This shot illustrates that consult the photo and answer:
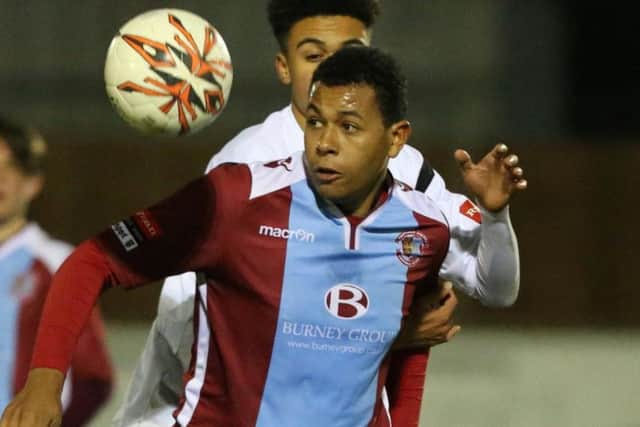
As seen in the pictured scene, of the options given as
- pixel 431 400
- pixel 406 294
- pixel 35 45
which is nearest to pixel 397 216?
pixel 406 294

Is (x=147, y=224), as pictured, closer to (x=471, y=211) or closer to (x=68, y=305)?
(x=68, y=305)

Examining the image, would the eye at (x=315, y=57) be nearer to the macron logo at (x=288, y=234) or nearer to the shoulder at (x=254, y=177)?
the shoulder at (x=254, y=177)

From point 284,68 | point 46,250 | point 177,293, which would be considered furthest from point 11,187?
point 284,68

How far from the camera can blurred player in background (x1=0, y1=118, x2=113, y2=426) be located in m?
4.87

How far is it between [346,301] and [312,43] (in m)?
1.08

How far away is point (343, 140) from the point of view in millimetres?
3582

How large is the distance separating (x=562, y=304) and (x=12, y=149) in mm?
6227

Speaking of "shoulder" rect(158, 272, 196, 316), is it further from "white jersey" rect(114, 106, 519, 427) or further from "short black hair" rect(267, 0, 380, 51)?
"short black hair" rect(267, 0, 380, 51)

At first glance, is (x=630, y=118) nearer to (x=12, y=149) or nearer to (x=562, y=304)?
(x=562, y=304)

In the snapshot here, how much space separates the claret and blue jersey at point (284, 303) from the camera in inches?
142

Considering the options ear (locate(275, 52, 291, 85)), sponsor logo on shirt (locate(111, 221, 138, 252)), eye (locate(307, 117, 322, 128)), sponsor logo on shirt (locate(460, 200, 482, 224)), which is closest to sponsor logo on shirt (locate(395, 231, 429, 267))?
sponsor logo on shirt (locate(460, 200, 482, 224))

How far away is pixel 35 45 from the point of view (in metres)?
11.3

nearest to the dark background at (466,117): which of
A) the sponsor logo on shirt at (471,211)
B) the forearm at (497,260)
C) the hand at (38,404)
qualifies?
the sponsor logo on shirt at (471,211)

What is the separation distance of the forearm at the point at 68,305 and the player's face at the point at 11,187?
5.79 ft
